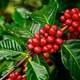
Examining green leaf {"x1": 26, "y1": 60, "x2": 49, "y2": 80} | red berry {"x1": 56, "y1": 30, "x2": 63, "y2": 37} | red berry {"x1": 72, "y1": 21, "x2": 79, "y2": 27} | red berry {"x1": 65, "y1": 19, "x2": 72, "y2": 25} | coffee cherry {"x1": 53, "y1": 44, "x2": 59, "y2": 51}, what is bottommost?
green leaf {"x1": 26, "y1": 60, "x2": 49, "y2": 80}

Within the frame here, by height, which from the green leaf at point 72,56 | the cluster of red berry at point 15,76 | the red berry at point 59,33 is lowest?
the cluster of red berry at point 15,76

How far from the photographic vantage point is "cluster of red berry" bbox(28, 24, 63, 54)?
136 centimetres

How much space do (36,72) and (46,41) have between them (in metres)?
0.14

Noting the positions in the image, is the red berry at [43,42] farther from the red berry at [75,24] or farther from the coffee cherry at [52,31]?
the red berry at [75,24]

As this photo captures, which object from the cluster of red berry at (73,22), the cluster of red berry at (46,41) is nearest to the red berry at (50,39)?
the cluster of red berry at (46,41)

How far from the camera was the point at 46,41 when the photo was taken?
4.52 feet

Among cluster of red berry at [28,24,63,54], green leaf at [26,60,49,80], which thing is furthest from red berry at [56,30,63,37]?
green leaf at [26,60,49,80]

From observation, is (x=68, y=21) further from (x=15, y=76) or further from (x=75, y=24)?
(x=15, y=76)

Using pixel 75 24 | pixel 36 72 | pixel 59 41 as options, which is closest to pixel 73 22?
pixel 75 24

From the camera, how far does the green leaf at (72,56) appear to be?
1.30 meters

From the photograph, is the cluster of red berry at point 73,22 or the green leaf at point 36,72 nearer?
the green leaf at point 36,72

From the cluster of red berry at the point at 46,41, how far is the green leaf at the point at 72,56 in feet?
0.11

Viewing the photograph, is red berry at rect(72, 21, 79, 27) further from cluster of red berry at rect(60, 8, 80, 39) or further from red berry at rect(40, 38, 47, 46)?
red berry at rect(40, 38, 47, 46)

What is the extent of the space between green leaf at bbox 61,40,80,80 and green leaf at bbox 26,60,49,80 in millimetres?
89
